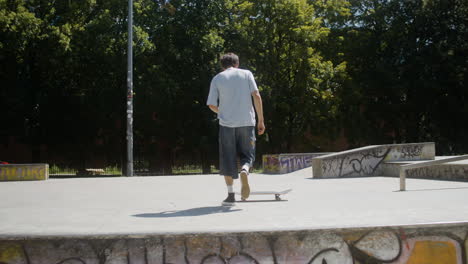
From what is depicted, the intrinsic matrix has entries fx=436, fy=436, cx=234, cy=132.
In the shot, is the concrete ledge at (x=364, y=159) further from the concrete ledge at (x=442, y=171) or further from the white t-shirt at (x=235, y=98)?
the white t-shirt at (x=235, y=98)

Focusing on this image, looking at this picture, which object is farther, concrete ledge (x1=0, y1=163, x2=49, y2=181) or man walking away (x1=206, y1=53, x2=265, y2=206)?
concrete ledge (x1=0, y1=163, x2=49, y2=181)

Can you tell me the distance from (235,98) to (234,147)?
0.60m

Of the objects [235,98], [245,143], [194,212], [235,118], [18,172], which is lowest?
[194,212]

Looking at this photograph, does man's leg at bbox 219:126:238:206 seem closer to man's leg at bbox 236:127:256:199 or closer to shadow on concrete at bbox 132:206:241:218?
man's leg at bbox 236:127:256:199

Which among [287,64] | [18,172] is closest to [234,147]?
[18,172]

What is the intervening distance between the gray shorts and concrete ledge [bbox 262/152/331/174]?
9.63m

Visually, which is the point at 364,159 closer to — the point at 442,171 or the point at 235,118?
the point at 442,171

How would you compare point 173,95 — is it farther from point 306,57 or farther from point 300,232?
point 300,232

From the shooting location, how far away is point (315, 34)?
2745 cm

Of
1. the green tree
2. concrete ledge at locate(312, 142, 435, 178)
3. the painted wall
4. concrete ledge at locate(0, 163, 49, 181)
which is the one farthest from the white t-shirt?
the green tree

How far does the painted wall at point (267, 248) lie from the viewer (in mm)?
2828

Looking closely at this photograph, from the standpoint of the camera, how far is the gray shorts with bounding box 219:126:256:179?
5316 mm

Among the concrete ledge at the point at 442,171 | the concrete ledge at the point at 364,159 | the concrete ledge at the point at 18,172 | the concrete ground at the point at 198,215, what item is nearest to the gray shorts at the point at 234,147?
the concrete ground at the point at 198,215

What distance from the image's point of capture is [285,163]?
15.2 meters
